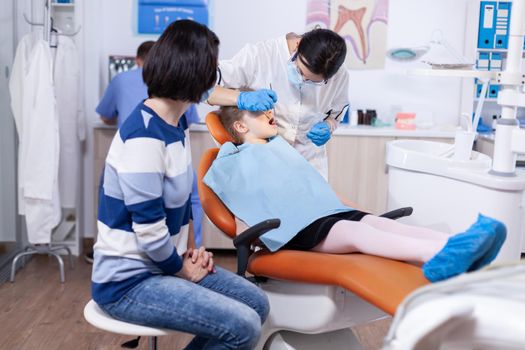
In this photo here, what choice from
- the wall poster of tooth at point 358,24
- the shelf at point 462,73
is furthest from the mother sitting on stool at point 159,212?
the wall poster of tooth at point 358,24

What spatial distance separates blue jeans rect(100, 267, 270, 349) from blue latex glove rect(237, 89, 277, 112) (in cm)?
74

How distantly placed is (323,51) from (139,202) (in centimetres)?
89

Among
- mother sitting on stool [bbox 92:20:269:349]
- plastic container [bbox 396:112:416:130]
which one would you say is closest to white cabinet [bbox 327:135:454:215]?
plastic container [bbox 396:112:416:130]

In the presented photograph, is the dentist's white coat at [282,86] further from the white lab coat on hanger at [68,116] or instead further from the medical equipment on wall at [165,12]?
the medical equipment on wall at [165,12]

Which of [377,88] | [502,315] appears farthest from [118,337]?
[377,88]

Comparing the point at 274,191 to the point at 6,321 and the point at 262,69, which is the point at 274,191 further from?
the point at 6,321

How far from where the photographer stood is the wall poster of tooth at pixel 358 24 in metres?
3.82

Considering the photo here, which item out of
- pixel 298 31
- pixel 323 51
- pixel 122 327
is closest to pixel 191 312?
pixel 122 327

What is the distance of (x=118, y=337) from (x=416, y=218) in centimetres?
120

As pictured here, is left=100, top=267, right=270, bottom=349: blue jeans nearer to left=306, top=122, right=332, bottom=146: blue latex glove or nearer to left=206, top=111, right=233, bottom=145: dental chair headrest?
left=206, top=111, right=233, bottom=145: dental chair headrest

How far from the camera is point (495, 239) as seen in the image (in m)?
1.38

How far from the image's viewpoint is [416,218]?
2564 mm

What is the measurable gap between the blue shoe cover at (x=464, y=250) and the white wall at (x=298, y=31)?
2.56m

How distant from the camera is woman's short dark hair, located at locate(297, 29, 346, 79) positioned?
2.12m
